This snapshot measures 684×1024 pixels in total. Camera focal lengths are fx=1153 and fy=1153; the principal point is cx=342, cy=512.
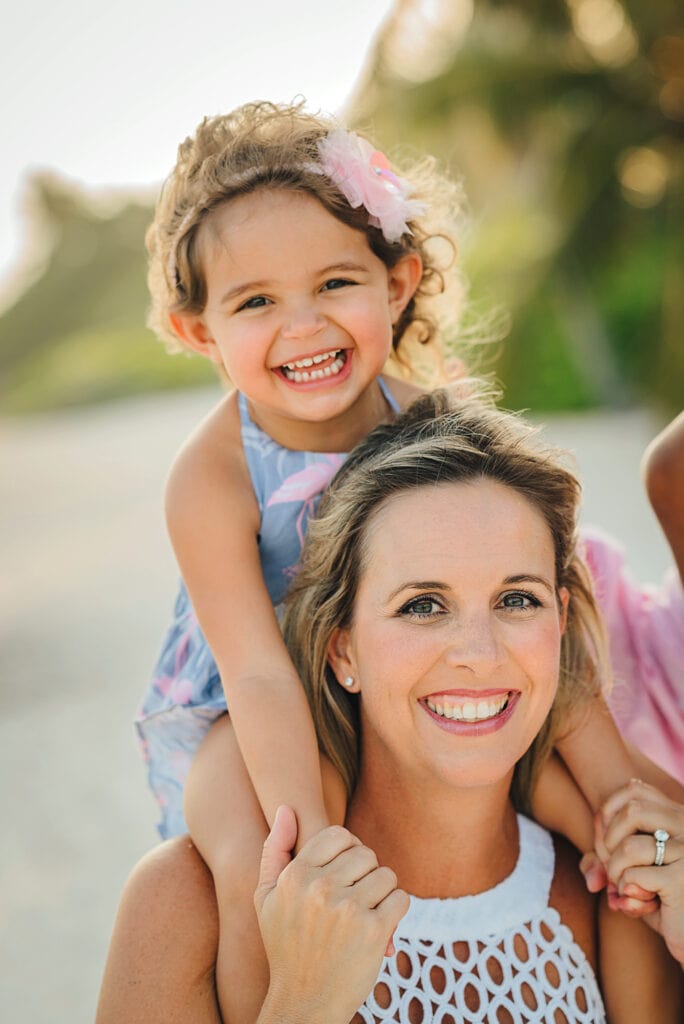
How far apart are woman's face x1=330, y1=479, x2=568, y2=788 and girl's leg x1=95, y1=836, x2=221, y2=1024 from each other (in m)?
0.53

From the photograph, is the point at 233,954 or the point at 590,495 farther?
the point at 590,495

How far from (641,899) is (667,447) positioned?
3.63ft

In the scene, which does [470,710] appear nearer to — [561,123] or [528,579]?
[528,579]

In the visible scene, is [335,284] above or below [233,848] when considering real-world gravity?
above

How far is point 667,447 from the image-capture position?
9.50ft

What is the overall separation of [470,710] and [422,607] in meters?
0.23

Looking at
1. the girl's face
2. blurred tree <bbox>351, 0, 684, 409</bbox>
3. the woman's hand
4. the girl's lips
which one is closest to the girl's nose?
the girl's face

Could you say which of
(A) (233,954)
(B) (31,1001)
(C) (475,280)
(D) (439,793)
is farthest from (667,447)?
(C) (475,280)

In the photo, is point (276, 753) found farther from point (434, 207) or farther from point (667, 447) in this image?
point (434, 207)

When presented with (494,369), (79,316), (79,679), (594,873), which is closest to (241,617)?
(594,873)

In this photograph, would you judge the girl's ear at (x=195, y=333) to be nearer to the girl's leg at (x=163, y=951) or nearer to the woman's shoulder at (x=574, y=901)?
the girl's leg at (x=163, y=951)

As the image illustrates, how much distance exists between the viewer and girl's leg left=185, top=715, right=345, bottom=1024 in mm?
2285

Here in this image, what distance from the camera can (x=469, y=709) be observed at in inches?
89.3

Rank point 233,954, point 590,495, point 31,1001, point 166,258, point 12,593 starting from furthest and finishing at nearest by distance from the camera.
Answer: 1. point 590,495
2. point 12,593
3. point 31,1001
4. point 166,258
5. point 233,954
